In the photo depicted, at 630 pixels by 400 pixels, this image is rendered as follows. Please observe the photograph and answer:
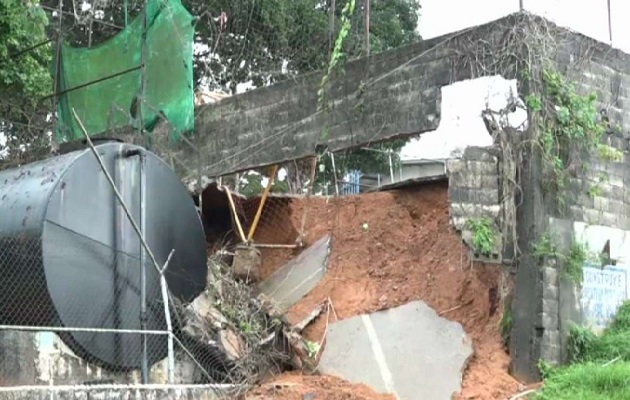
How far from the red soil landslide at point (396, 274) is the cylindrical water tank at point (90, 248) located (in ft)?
5.50

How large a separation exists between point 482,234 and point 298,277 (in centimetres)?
292

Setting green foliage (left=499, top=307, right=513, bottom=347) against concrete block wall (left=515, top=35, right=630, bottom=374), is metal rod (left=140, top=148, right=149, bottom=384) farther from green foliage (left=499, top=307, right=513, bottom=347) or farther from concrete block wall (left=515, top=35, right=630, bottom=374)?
concrete block wall (left=515, top=35, right=630, bottom=374)

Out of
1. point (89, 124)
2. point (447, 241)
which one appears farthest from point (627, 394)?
point (89, 124)

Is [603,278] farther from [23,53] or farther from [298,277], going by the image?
[23,53]

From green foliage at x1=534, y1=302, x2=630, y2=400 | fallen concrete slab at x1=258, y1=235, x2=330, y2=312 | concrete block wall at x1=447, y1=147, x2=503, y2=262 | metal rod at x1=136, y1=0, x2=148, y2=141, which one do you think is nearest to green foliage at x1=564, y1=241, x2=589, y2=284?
green foliage at x1=534, y1=302, x2=630, y2=400

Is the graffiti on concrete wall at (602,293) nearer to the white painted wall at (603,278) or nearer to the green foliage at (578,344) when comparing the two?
the white painted wall at (603,278)

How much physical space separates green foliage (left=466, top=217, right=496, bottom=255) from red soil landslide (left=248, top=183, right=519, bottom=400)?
0.37m

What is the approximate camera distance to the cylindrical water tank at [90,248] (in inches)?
322

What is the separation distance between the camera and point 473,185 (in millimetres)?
9656

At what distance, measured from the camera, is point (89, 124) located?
46.1ft

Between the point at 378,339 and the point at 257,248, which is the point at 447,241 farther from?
the point at 257,248

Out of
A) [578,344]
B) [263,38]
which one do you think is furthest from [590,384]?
[263,38]

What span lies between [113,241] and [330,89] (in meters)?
3.92

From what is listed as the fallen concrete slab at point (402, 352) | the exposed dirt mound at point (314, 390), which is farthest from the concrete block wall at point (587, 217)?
the exposed dirt mound at point (314, 390)
